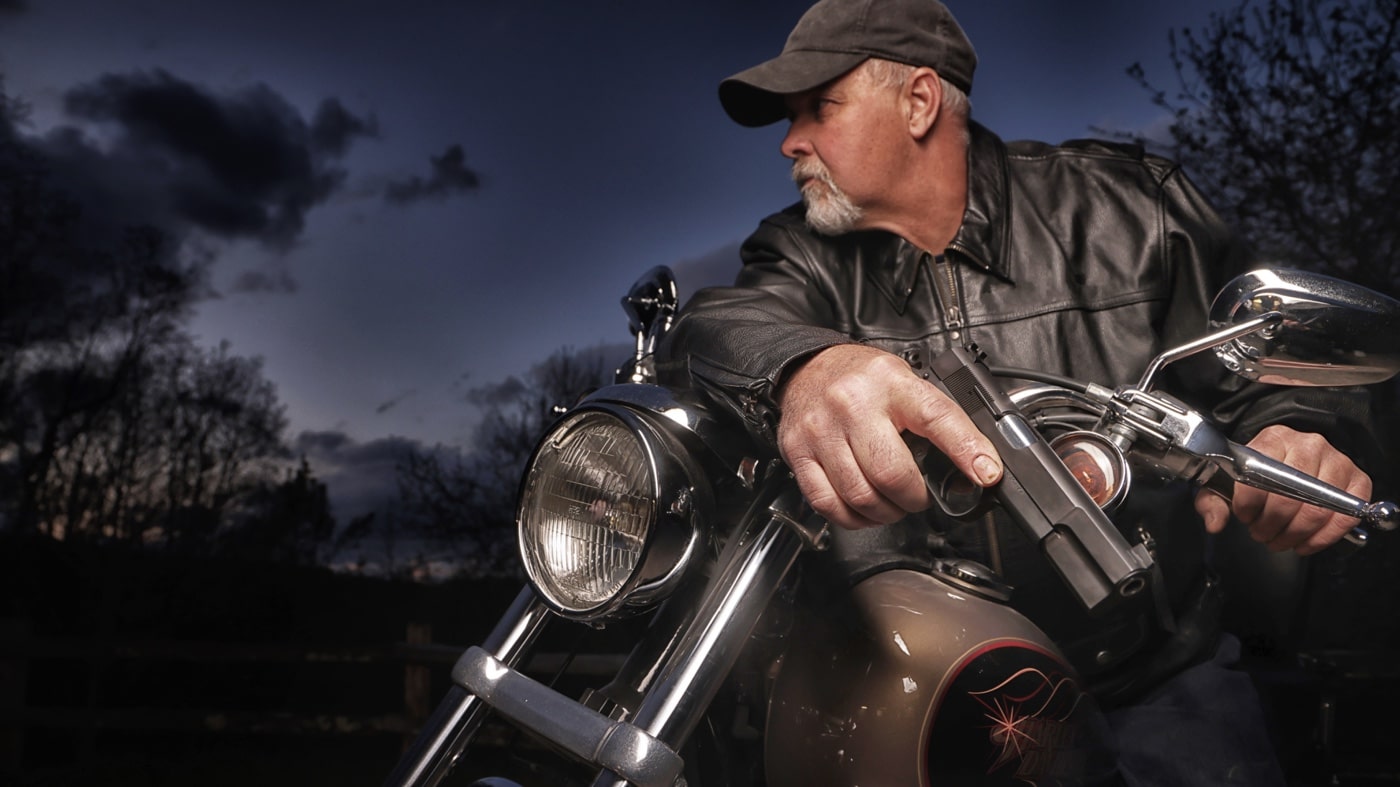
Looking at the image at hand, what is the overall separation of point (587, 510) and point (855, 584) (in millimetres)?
317

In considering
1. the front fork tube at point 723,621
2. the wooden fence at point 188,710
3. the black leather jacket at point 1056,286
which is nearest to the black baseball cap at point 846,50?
the black leather jacket at point 1056,286

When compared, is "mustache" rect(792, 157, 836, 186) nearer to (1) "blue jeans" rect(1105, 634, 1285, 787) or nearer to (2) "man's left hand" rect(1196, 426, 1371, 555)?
(2) "man's left hand" rect(1196, 426, 1371, 555)

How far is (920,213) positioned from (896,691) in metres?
1.09

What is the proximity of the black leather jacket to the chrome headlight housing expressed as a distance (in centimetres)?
52

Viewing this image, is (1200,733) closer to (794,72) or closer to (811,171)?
(811,171)

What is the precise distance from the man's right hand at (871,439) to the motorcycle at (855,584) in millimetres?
41

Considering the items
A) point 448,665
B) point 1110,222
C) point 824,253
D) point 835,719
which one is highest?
point 824,253

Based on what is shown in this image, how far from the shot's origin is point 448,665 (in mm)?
6484

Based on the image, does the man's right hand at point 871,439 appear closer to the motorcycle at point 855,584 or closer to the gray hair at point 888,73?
the motorcycle at point 855,584

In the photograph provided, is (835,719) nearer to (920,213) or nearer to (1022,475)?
(1022,475)

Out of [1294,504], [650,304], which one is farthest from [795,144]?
[1294,504]

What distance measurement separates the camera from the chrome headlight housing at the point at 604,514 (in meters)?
0.92

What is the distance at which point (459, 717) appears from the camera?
3.45ft

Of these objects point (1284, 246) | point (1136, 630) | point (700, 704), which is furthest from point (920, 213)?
point (1284, 246)
